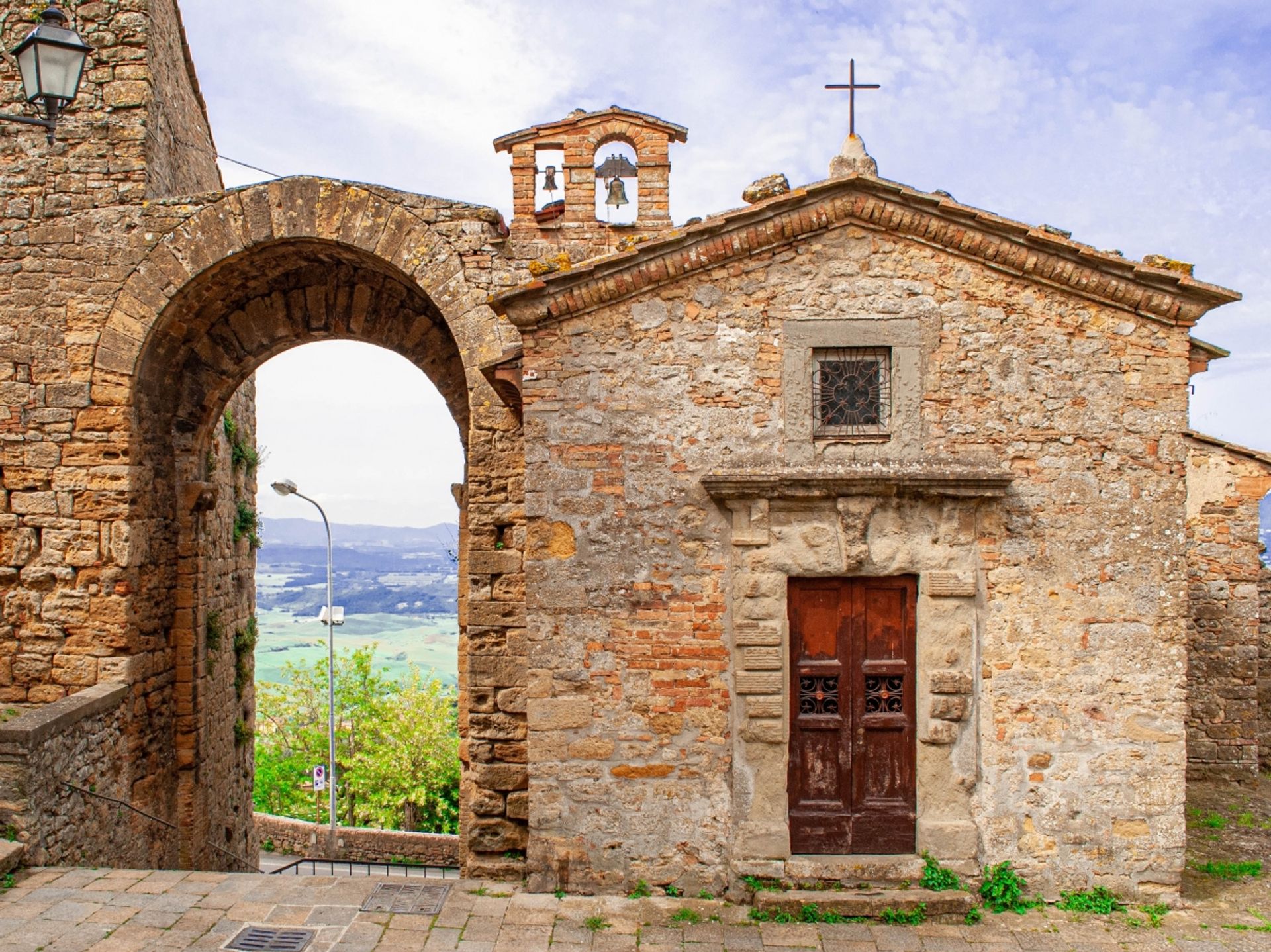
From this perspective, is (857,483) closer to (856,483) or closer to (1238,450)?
(856,483)

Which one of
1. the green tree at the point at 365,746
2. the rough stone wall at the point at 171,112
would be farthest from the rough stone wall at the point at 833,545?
the green tree at the point at 365,746

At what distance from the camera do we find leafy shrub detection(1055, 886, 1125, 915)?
5.91m

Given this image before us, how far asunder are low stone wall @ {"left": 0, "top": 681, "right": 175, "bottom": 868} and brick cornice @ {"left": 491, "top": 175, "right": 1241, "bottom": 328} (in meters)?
4.77

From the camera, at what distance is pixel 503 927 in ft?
19.0

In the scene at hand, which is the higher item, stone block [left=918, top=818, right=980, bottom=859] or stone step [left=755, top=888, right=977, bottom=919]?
stone block [left=918, top=818, right=980, bottom=859]

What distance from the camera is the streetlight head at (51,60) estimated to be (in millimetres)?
5344

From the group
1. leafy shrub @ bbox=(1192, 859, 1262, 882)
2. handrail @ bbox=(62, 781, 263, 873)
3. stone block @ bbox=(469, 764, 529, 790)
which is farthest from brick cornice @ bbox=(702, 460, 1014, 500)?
handrail @ bbox=(62, 781, 263, 873)

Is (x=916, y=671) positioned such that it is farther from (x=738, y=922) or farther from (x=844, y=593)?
(x=738, y=922)

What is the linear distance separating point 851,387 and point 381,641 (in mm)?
22952

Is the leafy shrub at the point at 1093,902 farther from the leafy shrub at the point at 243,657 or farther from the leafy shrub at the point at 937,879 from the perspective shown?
the leafy shrub at the point at 243,657

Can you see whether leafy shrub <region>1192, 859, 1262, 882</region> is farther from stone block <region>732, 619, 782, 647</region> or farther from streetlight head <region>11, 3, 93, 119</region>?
streetlight head <region>11, 3, 93, 119</region>

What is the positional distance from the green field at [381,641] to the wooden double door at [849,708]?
700 inches

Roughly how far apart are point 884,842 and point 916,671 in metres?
1.21

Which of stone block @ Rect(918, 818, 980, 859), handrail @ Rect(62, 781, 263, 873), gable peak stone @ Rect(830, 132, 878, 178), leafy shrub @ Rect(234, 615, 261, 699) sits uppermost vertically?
gable peak stone @ Rect(830, 132, 878, 178)
